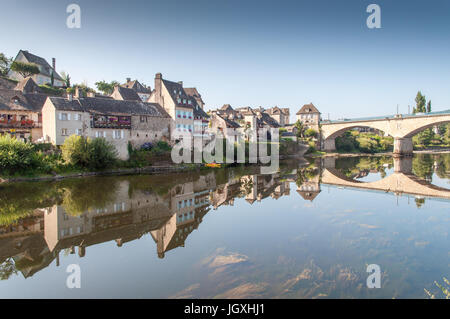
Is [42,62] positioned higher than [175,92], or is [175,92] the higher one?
[42,62]

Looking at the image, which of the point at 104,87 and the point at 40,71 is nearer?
the point at 40,71

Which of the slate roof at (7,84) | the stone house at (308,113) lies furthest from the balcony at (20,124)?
the stone house at (308,113)

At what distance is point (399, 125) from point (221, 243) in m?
66.3

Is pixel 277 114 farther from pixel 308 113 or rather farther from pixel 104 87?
pixel 104 87

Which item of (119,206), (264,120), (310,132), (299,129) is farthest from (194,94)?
(119,206)

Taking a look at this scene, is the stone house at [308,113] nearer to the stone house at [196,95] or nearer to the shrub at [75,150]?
the stone house at [196,95]

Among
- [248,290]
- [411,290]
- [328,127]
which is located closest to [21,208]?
[248,290]

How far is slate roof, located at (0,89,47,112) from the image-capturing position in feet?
120

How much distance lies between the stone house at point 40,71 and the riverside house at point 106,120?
28923 mm

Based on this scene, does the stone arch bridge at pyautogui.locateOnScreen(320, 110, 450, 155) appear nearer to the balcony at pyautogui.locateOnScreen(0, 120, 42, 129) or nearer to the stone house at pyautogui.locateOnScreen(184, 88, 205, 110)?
the stone house at pyautogui.locateOnScreen(184, 88, 205, 110)

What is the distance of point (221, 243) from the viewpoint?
1291 centimetres

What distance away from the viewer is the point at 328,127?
80562mm

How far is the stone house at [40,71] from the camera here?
5844cm
